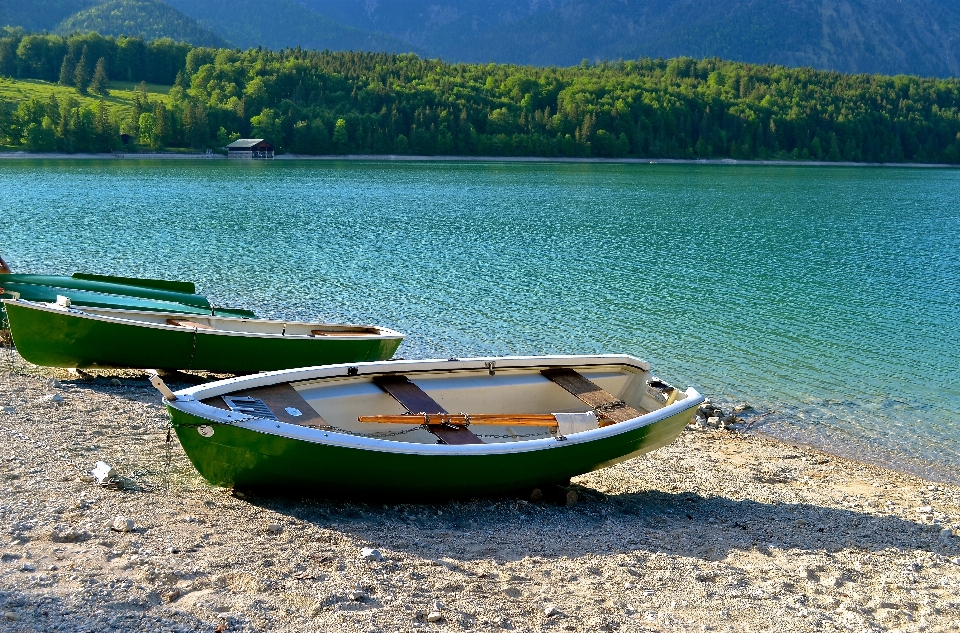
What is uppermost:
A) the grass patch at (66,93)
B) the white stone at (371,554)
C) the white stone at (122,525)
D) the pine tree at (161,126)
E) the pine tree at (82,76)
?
the pine tree at (82,76)

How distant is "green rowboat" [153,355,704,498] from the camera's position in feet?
28.7

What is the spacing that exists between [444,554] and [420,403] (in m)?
2.59

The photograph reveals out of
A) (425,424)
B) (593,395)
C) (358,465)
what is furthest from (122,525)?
(593,395)

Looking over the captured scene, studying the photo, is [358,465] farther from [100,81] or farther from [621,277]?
[100,81]

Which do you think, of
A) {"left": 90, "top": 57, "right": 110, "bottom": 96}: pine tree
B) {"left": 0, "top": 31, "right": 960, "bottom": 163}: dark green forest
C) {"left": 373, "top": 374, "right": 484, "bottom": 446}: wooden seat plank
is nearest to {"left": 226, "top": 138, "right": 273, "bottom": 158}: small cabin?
{"left": 0, "top": 31, "right": 960, "bottom": 163}: dark green forest

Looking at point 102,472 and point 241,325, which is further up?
point 241,325

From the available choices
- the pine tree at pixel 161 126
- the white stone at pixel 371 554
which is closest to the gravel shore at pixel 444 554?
the white stone at pixel 371 554

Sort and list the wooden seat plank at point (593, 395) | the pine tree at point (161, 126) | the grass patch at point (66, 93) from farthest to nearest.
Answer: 1. the grass patch at point (66, 93)
2. the pine tree at point (161, 126)
3. the wooden seat plank at point (593, 395)

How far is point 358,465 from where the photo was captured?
29.1ft

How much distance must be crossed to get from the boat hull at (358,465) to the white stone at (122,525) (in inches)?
41.9

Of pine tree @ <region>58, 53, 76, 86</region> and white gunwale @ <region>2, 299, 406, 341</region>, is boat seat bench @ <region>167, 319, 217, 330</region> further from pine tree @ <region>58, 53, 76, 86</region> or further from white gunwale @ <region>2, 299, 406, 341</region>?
pine tree @ <region>58, 53, 76, 86</region>

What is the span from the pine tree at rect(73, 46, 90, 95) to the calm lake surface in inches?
4826

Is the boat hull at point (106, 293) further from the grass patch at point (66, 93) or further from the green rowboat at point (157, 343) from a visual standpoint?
the grass patch at point (66, 93)

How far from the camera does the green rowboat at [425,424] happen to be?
28.7ft
